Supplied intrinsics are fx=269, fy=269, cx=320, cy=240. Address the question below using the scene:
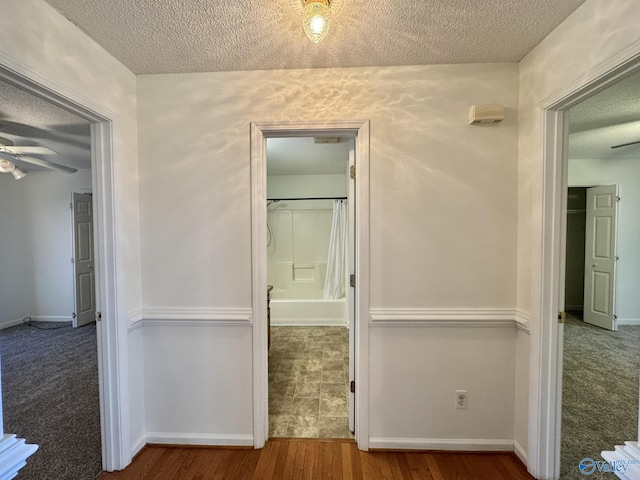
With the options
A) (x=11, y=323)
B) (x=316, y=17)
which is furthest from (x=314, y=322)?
(x=11, y=323)

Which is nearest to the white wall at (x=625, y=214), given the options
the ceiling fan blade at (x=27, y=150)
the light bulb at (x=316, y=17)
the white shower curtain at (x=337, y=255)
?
the white shower curtain at (x=337, y=255)

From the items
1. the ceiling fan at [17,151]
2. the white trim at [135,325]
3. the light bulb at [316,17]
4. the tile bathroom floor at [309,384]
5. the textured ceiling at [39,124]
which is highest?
the textured ceiling at [39,124]

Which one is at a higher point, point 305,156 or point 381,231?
point 305,156

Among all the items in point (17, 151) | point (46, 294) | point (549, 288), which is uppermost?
point (17, 151)

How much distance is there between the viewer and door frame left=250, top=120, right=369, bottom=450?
65.9 inches

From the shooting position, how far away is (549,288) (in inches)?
57.4

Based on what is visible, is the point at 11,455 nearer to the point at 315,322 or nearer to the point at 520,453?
the point at 520,453

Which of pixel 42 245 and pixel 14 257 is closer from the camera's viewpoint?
pixel 14 257

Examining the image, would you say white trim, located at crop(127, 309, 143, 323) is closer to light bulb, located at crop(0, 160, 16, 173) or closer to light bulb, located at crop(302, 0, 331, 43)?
light bulb, located at crop(302, 0, 331, 43)

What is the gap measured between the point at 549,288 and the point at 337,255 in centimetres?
312

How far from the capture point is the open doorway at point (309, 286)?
2.10 meters

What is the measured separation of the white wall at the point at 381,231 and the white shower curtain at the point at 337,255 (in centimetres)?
264

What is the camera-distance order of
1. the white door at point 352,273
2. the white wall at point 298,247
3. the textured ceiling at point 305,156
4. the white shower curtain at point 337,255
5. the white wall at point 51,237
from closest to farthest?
the white door at point 352,273 < the textured ceiling at point 305,156 < the white wall at point 51,237 < the white shower curtain at point 337,255 < the white wall at point 298,247

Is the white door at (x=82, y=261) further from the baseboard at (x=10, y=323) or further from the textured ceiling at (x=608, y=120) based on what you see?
the textured ceiling at (x=608, y=120)
